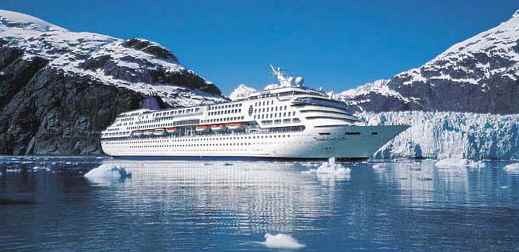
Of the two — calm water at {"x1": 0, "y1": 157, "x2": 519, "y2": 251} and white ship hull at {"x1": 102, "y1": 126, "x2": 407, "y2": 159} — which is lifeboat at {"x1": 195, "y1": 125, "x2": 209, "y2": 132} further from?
calm water at {"x1": 0, "y1": 157, "x2": 519, "y2": 251}

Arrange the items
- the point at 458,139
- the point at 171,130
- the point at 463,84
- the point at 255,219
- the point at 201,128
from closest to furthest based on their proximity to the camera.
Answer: the point at 255,219 < the point at 458,139 < the point at 201,128 < the point at 171,130 < the point at 463,84

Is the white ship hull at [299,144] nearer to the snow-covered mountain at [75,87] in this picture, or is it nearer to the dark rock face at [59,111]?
the snow-covered mountain at [75,87]

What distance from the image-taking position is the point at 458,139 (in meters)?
77.7

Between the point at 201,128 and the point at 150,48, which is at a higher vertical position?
the point at 150,48

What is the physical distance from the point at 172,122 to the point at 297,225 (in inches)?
2973

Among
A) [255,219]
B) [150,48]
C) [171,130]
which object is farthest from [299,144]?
[150,48]

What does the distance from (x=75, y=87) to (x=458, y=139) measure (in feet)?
305

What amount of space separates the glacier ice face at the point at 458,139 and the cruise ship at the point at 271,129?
561 inches

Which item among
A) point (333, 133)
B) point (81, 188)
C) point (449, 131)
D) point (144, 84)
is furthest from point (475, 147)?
point (144, 84)

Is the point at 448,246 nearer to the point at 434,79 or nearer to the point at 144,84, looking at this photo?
the point at 144,84

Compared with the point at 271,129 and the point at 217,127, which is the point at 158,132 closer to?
the point at 217,127

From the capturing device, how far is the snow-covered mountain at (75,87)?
424ft

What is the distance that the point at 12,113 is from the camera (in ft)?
447

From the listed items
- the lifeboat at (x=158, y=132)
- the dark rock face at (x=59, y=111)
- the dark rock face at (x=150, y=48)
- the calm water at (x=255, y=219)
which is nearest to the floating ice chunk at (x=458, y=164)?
the calm water at (x=255, y=219)
